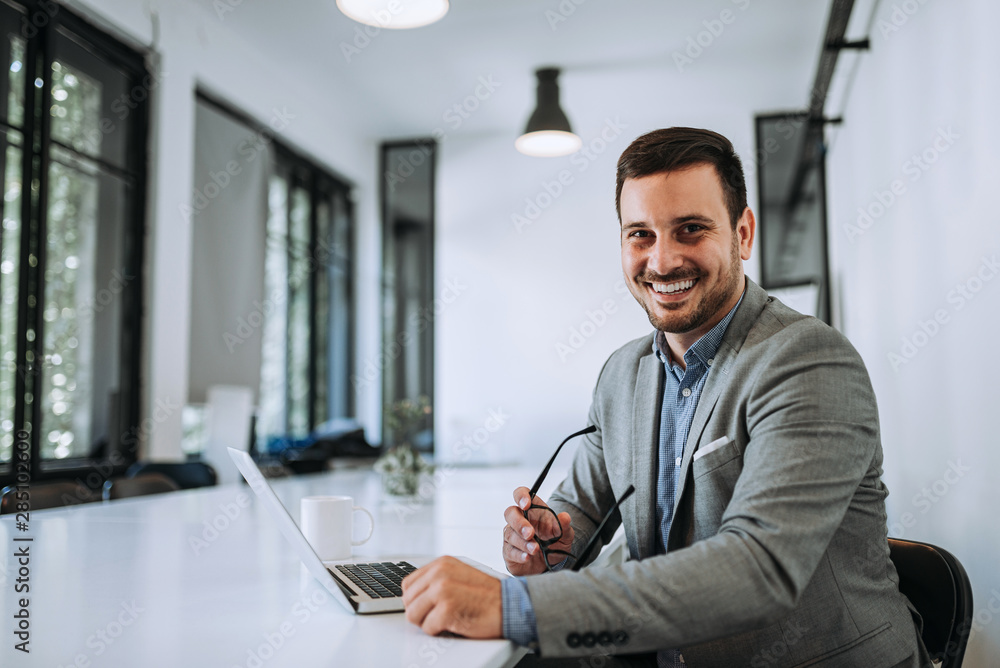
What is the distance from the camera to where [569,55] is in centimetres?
567

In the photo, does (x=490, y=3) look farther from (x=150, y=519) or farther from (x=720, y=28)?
(x=150, y=519)

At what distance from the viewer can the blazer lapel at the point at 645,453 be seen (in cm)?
143

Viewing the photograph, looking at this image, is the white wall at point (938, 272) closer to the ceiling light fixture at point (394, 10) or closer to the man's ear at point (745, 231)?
the man's ear at point (745, 231)

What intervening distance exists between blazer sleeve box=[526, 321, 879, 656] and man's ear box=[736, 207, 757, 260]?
272 millimetres

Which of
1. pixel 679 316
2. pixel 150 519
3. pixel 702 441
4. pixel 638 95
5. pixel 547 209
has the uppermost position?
pixel 638 95

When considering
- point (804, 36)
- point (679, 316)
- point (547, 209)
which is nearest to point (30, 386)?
point (679, 316)

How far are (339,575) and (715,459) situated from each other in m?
0.69

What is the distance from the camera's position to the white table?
0.97m

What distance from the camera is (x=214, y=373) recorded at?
5203mm

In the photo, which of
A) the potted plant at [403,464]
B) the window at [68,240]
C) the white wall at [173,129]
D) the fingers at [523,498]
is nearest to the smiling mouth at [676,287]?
the fingers at [523,498]

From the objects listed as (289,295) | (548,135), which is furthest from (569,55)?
(289,295)

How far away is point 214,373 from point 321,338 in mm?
1774

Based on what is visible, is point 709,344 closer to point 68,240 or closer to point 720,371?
point 720,371

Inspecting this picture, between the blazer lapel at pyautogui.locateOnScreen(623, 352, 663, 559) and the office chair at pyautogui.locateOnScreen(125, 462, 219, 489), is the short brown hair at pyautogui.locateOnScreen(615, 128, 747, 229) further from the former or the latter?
the office chair at pyautogui.locateOnScreen(125, 462, 219, 489)
